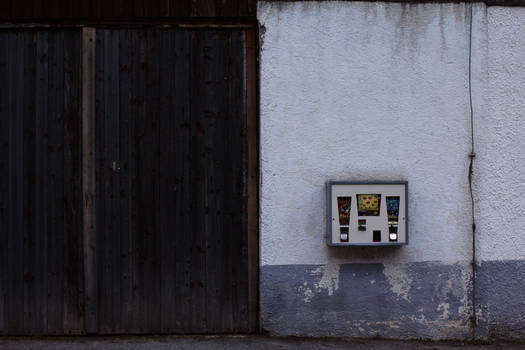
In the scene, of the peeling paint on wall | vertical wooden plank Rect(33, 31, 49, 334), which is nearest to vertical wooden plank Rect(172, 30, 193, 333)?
vertical wooden plank Rect(33, 31, 49, 334)

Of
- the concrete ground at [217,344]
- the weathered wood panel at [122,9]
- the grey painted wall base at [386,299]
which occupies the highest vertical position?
the weathered wood panel at [122,9]

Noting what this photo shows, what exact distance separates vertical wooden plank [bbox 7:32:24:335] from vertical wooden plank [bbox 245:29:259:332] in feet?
7.18

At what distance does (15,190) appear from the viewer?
5.20 meters

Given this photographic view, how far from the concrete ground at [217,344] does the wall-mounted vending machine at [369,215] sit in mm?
951

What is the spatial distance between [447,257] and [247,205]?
199 cm

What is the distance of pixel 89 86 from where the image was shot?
5.22 m

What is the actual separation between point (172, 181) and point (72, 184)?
969 millimetres

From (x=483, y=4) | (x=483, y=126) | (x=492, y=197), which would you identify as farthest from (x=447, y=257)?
(x=483, y=4)

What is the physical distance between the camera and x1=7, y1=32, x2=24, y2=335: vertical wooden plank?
17.0ft

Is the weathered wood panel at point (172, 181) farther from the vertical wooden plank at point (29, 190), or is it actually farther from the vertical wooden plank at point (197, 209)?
the vertical wooden plank at point (29, 190)

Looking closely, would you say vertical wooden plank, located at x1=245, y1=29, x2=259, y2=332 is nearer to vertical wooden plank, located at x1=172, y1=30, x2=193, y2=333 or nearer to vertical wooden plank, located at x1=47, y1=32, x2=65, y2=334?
vertical wooden plank, located at x1=172, y1=30, x2=193, y2=333

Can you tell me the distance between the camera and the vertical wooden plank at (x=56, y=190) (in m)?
5.19

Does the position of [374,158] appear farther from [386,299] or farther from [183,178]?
[183,178]

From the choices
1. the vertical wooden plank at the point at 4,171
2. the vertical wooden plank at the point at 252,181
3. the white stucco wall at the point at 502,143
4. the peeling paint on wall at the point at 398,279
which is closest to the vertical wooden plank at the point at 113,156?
the vertical wooden plank at the point at 4,171
